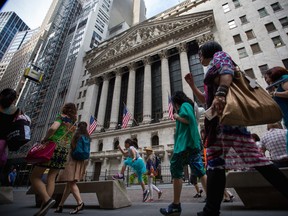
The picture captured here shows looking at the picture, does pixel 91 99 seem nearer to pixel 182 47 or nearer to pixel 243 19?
pixel 182 47

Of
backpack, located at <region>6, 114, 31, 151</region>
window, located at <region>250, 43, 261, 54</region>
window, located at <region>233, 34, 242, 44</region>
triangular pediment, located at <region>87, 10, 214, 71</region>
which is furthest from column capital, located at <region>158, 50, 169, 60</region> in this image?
backpack, located at <region>6, 114, 31, 151</region>

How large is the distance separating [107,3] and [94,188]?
7181 cm

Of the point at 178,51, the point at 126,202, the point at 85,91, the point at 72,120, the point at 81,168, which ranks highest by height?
the point at 178,51

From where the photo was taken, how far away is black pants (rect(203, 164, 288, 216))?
5.12 feet

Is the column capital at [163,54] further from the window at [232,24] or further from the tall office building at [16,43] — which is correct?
the tall office building at [16,43]

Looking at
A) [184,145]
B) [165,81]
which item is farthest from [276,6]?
[184,145]

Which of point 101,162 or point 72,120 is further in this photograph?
point 101,162

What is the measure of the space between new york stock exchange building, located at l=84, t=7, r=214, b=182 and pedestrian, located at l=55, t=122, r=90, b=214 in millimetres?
13958

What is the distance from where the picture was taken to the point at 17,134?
8.14 ft

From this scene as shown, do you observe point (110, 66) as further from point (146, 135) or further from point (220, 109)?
point (220, 109)

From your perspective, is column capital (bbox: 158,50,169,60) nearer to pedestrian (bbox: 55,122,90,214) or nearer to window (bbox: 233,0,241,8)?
window (bbox: 233,0,241,8)

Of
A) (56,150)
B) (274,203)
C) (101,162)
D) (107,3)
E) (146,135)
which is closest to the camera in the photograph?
(274,203)

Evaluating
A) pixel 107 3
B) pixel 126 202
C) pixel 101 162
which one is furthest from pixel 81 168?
pixel 107 3

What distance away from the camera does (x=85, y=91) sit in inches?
1318
